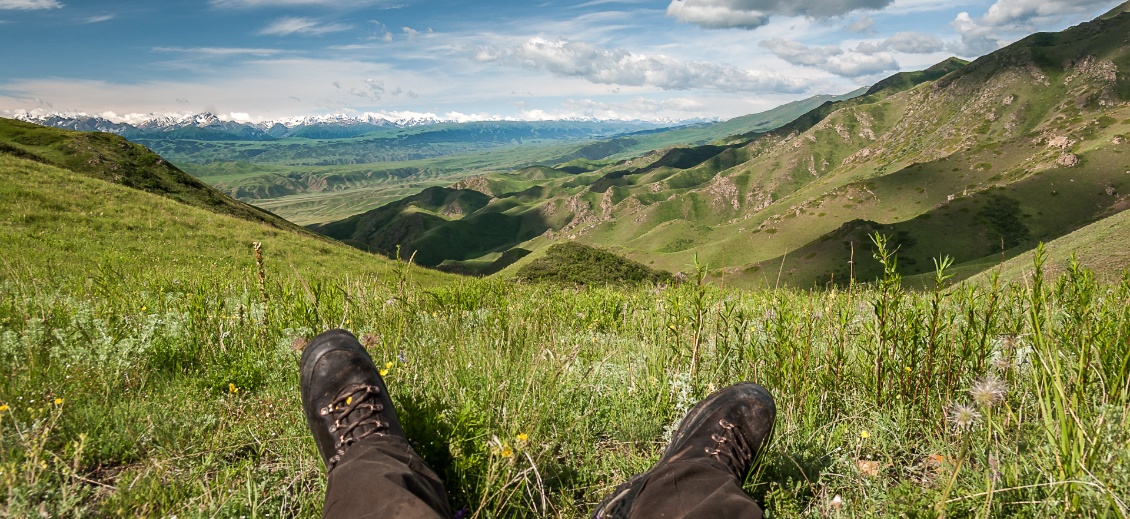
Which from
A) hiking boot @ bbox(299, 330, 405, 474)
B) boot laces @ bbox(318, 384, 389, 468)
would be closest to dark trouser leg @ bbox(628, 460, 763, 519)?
hiking boot @ bbox(299, 330, 405, 474)

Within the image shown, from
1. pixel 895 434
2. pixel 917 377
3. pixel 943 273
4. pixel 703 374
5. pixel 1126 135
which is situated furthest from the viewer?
pixel 1126 135

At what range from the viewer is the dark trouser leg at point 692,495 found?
2.20 metres

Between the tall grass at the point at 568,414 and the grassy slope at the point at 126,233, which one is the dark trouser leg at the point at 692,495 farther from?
the grassy slope at the point at 126,233

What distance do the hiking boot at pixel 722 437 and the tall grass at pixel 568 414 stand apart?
0.66 ft

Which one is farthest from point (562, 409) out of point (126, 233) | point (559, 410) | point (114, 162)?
point (114, 162)

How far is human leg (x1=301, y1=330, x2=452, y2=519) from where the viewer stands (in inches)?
86.8

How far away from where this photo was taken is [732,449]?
283 centimetres

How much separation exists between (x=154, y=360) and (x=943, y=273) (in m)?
5.78

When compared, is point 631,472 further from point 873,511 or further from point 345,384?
point 345,384

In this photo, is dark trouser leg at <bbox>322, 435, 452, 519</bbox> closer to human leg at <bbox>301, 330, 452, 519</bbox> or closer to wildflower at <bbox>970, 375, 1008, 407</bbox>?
human leg at <bbox>301, 330, 452, 519</bbox>

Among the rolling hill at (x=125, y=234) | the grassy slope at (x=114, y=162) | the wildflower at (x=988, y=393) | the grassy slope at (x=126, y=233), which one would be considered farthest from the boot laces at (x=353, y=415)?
the grassy slope at (x=114, y=162)

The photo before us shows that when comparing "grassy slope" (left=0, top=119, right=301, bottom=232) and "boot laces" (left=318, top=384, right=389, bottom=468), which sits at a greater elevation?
"grassy slope" (left=0, top=119, right=301, bottom=232)

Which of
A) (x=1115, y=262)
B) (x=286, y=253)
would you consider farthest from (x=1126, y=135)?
(x=286, y=253)

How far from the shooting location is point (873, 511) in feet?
7.72
